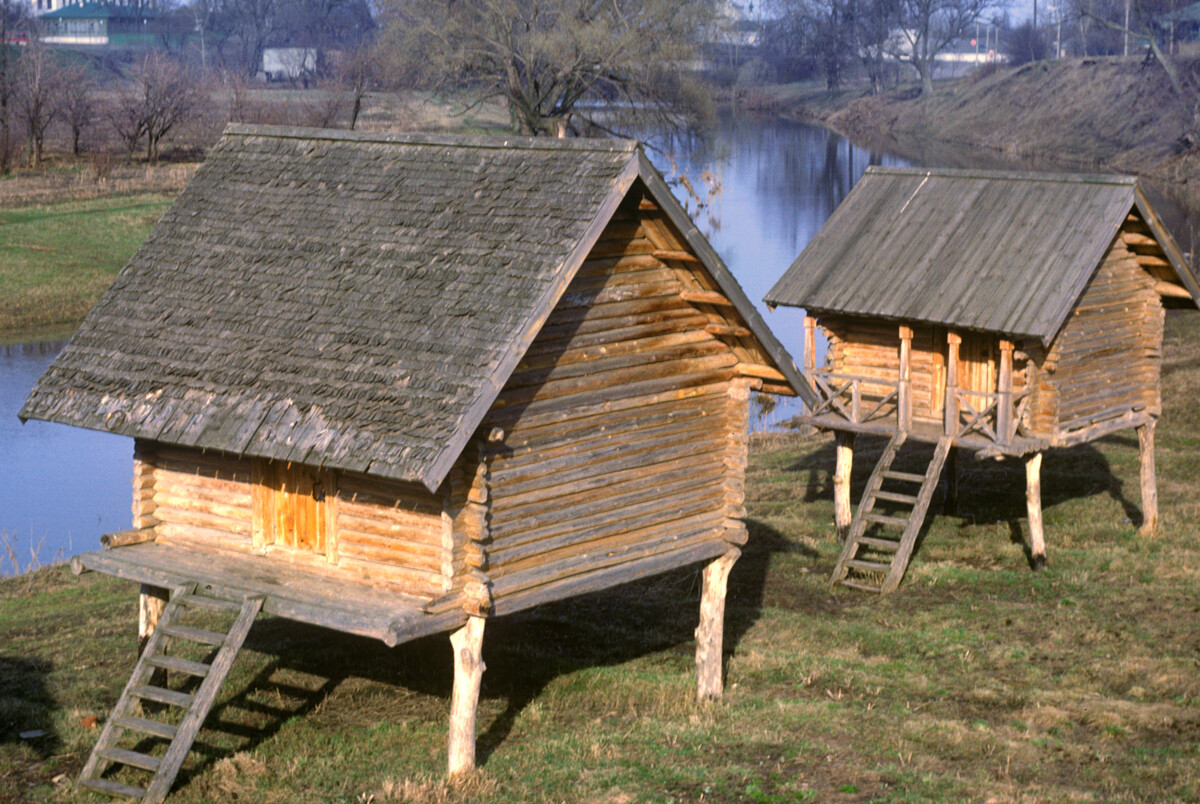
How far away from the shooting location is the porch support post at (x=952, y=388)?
20984 millimetres

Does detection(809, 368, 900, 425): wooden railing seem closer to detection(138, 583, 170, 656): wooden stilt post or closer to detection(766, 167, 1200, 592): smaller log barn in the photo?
detection(766, 167, 1200, 592): smaller log barn

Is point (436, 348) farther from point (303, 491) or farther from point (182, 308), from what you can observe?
point (182, 308)

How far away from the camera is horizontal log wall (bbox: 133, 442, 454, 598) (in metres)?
13.0

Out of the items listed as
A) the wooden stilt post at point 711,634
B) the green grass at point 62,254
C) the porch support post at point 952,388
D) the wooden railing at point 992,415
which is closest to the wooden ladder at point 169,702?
the wooden stilt post at point 711,634

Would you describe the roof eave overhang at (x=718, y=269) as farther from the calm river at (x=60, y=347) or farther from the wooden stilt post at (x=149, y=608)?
the calm river at (x=60, y=347)

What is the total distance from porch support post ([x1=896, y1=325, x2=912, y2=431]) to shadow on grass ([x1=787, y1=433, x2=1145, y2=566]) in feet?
8.61

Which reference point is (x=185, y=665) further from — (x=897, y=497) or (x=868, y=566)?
(x=897, y=497)

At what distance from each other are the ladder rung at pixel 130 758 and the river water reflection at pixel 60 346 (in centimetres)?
1188

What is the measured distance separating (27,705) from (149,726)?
2.88m

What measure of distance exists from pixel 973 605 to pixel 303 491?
10.1 m

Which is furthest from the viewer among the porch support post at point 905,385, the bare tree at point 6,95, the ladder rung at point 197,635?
the bare tree at point 6,95

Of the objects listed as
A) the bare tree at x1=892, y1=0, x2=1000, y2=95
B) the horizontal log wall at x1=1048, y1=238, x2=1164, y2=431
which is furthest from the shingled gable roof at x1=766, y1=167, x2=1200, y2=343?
the bare tree at x1=892, y1=0, x2=1000, y2=95

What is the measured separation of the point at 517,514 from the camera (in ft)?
43.6

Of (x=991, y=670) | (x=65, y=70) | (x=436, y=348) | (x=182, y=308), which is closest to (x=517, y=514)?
(x=436, y=348)
